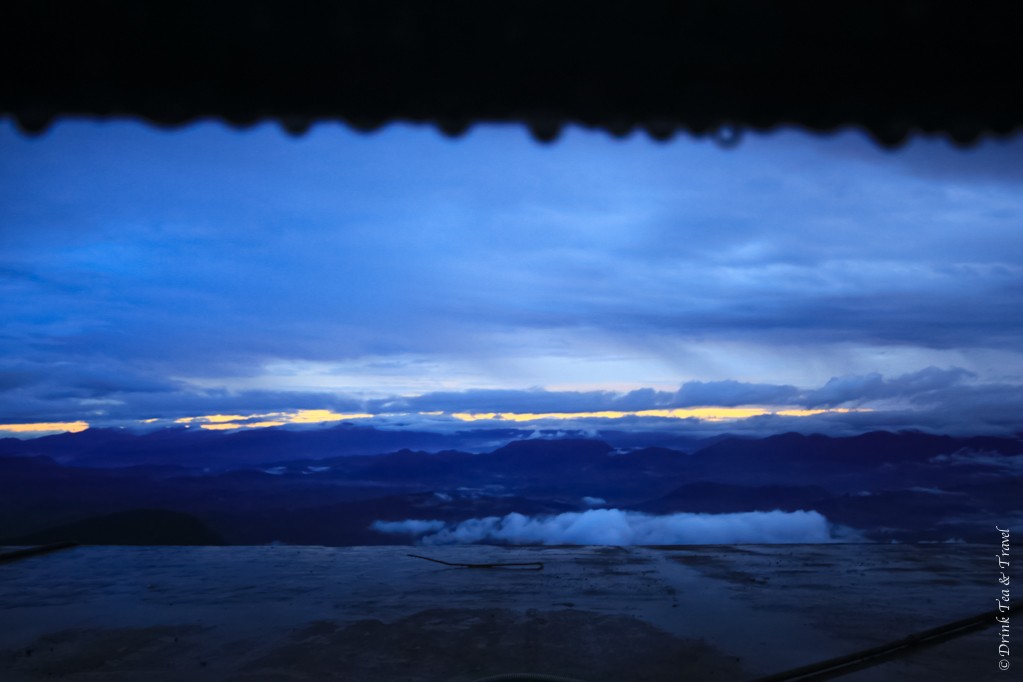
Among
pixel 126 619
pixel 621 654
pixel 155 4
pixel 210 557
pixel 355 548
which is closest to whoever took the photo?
pixel 155 4

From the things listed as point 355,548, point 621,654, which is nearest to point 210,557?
point 355,548

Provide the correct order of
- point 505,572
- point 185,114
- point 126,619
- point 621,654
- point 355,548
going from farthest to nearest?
point 355,548 → point 505,572 → point 126,619 → point 621,654 → point 185,114

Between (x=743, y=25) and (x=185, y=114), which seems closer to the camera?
(x=743, y=25)

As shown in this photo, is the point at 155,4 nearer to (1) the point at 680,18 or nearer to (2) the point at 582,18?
(2) the point at 582,18

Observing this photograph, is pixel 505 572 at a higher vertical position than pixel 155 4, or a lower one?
lower

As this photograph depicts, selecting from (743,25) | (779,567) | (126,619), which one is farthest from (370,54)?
(779,567)

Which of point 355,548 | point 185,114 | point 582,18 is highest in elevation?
point 582,18
